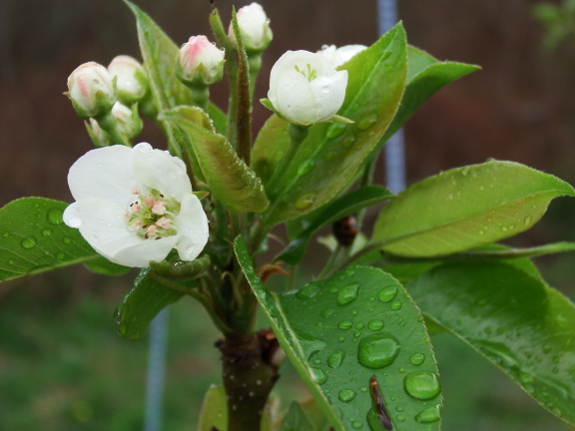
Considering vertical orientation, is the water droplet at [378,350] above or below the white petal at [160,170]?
below

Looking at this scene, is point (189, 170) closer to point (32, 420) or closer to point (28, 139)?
point (32, 420)

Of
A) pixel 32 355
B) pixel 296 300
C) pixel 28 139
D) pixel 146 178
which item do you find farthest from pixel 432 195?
pixel 28 139

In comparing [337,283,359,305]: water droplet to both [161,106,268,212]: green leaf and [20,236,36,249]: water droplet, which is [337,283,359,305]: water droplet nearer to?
[161,106,268,212]: green leaf

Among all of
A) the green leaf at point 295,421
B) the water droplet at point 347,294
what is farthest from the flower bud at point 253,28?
the green leaf at point 295,421

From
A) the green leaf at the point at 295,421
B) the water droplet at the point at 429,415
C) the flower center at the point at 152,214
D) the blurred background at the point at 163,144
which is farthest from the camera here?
the blurred background at the point at 163,144

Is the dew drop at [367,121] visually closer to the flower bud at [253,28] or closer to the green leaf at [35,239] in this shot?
the flower bud at [253,28]

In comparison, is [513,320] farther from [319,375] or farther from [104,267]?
[104,267]

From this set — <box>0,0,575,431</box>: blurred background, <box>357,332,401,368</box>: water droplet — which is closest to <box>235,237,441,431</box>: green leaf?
<box>357,332,401,368</box>: water droplet
